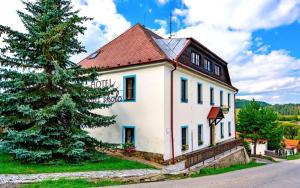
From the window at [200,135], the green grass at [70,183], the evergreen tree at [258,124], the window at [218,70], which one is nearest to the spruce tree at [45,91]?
the green grass at [70,183]

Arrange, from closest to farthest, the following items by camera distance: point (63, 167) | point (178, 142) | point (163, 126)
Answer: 1. point (63, 167)
2. point (163, 126)
3. point (178, 142)

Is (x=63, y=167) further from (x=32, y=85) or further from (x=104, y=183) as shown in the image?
(x=32, y=85)

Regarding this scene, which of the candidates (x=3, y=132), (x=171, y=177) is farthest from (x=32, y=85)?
(x=171, y=177)

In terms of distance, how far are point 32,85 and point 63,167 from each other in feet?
13.6

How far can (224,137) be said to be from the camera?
2636cm

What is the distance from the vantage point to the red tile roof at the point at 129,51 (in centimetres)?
1617

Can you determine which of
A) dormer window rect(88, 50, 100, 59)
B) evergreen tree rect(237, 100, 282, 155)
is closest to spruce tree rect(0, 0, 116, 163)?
dormer window rect(88, 50, 100, 59)

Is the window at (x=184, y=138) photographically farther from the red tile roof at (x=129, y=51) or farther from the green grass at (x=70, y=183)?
the green grass at (x=70, y=183)

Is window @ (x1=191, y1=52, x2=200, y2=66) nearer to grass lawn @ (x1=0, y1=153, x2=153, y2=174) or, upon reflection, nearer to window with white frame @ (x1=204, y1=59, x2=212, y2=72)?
window with white frame @ (x1=204, y1=59, x2=212, y2=72)

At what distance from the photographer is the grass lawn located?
A: 10591mm

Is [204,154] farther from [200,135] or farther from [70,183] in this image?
[70,183]

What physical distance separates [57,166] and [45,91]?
11.4 feet

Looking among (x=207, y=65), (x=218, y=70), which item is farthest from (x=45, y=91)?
(x=218, y=70)

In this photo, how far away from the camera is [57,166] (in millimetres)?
11539
